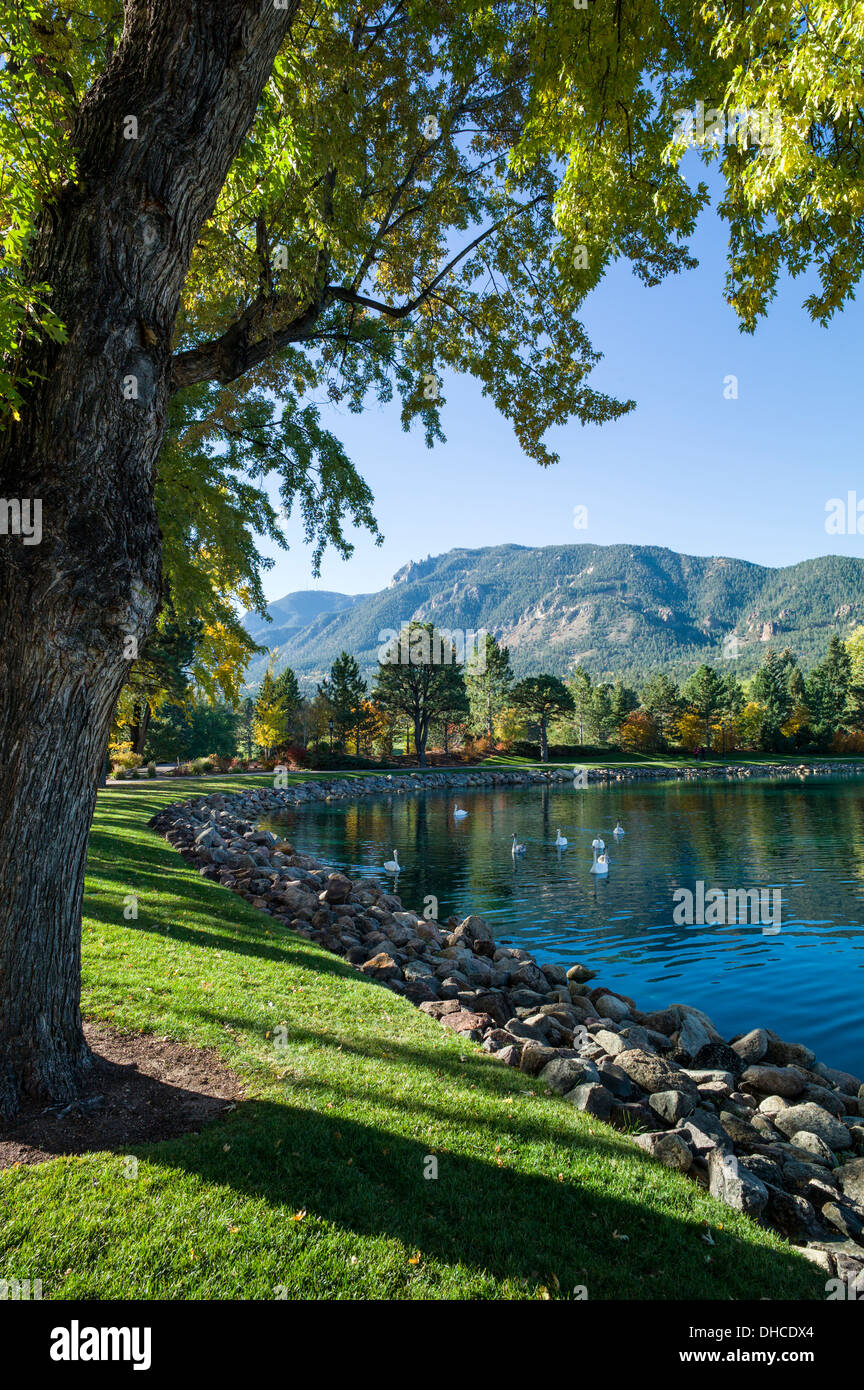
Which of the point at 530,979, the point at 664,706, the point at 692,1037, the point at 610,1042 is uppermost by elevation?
the point at 664,706

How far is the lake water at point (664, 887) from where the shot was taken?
1030 cm

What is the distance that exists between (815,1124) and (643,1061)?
164 centimetres

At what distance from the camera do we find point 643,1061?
6.41 m

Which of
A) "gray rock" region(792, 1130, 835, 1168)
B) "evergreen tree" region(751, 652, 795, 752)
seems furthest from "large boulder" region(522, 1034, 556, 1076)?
"evergreen tree" region(751, 652, 795, 752)

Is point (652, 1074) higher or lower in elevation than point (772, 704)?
lower

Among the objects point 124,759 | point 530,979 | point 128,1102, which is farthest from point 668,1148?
point 124,759

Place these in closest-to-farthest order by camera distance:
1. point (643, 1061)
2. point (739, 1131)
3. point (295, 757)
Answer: point (739, 1131)
point (643, 1061)
point (295, 757)

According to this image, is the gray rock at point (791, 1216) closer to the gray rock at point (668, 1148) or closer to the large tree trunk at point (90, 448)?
the gray rock at point (668, 1148)

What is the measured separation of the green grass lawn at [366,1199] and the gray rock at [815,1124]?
8.55 feet

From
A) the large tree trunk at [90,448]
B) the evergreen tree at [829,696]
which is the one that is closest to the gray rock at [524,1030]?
the large tree trunk at [90,448]

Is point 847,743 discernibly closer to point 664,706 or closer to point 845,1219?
point 664,706

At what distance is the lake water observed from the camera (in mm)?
10297

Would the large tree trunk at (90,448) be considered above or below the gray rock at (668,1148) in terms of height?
above
